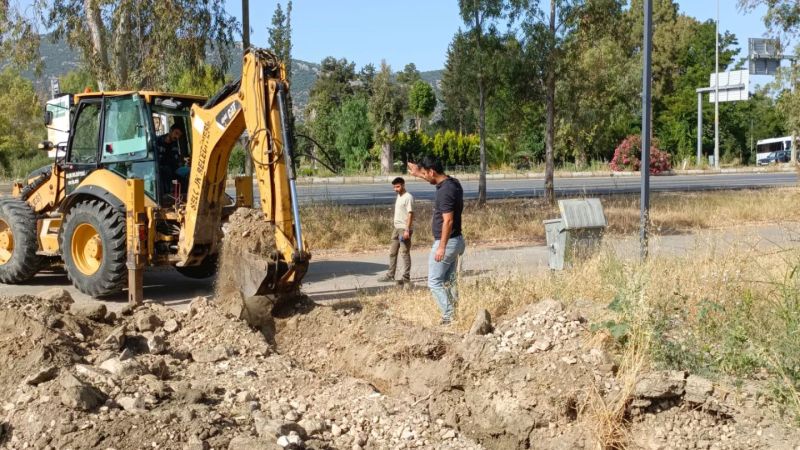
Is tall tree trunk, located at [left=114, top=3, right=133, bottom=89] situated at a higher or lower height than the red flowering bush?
higher

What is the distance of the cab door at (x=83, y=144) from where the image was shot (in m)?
11.7

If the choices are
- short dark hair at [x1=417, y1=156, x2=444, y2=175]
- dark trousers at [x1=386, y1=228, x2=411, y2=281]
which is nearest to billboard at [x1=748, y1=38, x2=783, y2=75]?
dark trousers at [x1=386, y1=228, x2=411, y2=281]

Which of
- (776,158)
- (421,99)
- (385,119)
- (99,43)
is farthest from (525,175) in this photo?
(99,43)

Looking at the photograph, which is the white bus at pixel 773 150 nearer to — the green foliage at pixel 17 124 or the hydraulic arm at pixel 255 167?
the green foliage at pixel 17 124

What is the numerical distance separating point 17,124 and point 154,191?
1716 inches

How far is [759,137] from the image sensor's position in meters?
70.6

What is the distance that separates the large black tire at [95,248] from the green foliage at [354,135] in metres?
36.9

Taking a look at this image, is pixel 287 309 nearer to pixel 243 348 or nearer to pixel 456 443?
pixel 243 348

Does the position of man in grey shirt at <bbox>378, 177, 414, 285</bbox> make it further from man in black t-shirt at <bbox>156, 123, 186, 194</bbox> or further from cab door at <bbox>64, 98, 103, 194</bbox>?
cab door at <bbox>64, 98, 103, 194</bbox>

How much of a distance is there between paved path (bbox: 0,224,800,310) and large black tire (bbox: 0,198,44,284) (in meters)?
0.23

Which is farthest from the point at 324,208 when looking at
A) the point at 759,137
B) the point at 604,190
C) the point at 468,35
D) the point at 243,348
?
the point at 759,137

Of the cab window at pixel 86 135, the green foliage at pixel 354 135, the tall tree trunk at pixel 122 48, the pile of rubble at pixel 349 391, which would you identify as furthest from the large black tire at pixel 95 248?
the green foliage at pixel 354 135

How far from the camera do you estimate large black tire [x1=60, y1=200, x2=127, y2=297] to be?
1085 cm

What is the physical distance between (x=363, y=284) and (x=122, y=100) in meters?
4.05
